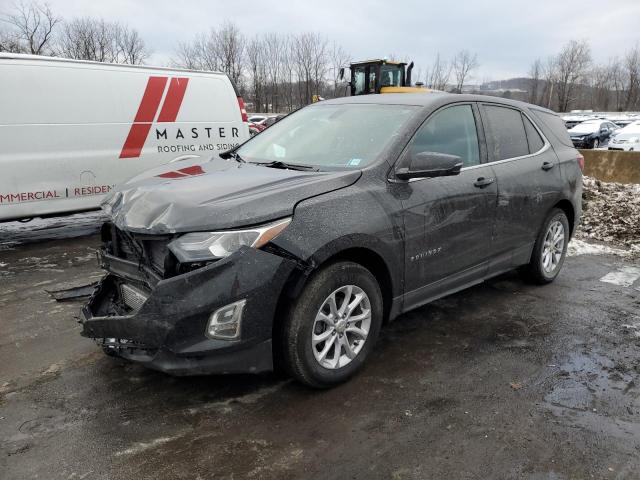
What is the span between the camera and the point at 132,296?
3.09 meters

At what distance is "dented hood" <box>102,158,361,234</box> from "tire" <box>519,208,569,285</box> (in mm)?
2512

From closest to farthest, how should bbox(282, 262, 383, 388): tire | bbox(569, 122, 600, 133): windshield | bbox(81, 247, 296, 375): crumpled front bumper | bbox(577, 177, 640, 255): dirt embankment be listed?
bbox(81, 247, 296, 375): crumpled front bumper, bbox(282, 262, 383, 388): tire, bbox(577, 177, 640, 255): dirt embankment, bbox(569, 122, 600, 133): windshield

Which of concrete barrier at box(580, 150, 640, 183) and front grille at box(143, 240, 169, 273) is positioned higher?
front grille at box(143, 240, 169, 273)

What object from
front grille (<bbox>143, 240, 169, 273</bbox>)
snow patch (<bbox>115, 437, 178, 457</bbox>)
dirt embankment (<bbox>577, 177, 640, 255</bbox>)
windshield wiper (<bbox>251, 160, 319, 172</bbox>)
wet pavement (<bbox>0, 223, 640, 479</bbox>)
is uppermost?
windshield wiper (<bbox>251, 160, 319, 172</bbox>)

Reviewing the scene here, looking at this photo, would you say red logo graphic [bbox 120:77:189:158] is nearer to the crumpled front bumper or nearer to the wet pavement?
the wet pavement

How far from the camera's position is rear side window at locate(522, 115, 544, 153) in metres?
4.65

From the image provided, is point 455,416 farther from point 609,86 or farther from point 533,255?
point 609,86

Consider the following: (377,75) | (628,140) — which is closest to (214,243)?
(377,75)

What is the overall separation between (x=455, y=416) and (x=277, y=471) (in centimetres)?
109

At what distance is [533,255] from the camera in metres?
4.89

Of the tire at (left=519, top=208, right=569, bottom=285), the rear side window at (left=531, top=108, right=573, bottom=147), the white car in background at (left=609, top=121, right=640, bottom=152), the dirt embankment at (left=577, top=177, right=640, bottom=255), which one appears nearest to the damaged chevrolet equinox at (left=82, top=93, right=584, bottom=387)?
the tire at (left=519, top=208, right=569, bottom=285)

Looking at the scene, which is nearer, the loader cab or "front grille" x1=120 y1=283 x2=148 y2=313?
"front grille" x1=120 y1=283 x2=148 y2=313

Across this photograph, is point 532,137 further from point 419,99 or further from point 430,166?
point 430,166

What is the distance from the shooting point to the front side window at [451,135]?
11.9 ft
